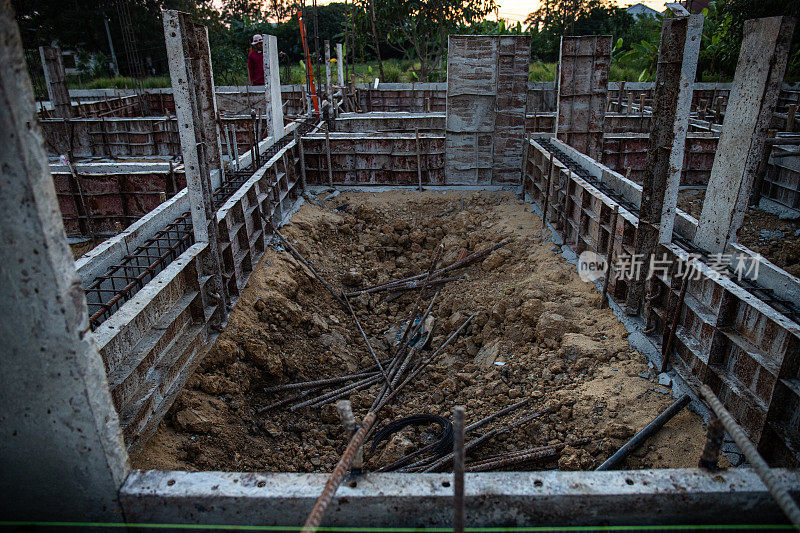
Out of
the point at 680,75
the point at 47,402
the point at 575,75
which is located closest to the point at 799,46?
the point at 575,75

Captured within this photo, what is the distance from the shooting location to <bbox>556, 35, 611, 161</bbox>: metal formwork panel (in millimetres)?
11219

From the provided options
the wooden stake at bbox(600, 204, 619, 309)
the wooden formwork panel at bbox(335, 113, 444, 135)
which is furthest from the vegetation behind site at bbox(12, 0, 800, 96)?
the wooden stake at bbox(600, 204, 619, 309)

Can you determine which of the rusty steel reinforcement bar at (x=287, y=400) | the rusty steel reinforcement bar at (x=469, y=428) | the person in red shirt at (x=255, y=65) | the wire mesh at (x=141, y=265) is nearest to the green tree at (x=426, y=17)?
the person in red shirt at (x=255, y=65)

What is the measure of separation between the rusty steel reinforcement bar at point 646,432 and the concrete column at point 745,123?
1866 millimetres

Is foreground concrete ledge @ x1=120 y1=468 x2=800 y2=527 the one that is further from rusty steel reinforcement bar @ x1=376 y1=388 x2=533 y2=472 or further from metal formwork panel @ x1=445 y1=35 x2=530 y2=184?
metal formwork panel @ x1=445 y1=35 x2=530 y2=184

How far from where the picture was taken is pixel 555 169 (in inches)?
393

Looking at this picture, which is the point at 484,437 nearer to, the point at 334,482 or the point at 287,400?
the point at 287,400

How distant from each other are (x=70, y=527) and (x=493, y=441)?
12.1ft

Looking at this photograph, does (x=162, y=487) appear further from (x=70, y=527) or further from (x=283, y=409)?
(x=283, y=409)

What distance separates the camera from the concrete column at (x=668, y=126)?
5289 mm

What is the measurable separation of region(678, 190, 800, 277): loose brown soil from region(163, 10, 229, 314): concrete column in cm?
854

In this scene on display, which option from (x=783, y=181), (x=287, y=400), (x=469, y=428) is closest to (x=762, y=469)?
(x=469, y=428)

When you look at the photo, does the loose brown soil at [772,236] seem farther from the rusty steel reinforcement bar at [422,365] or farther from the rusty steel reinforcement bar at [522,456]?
the rusty steel reinforcement bar at [522,456]

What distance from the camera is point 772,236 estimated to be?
35.1 feet
